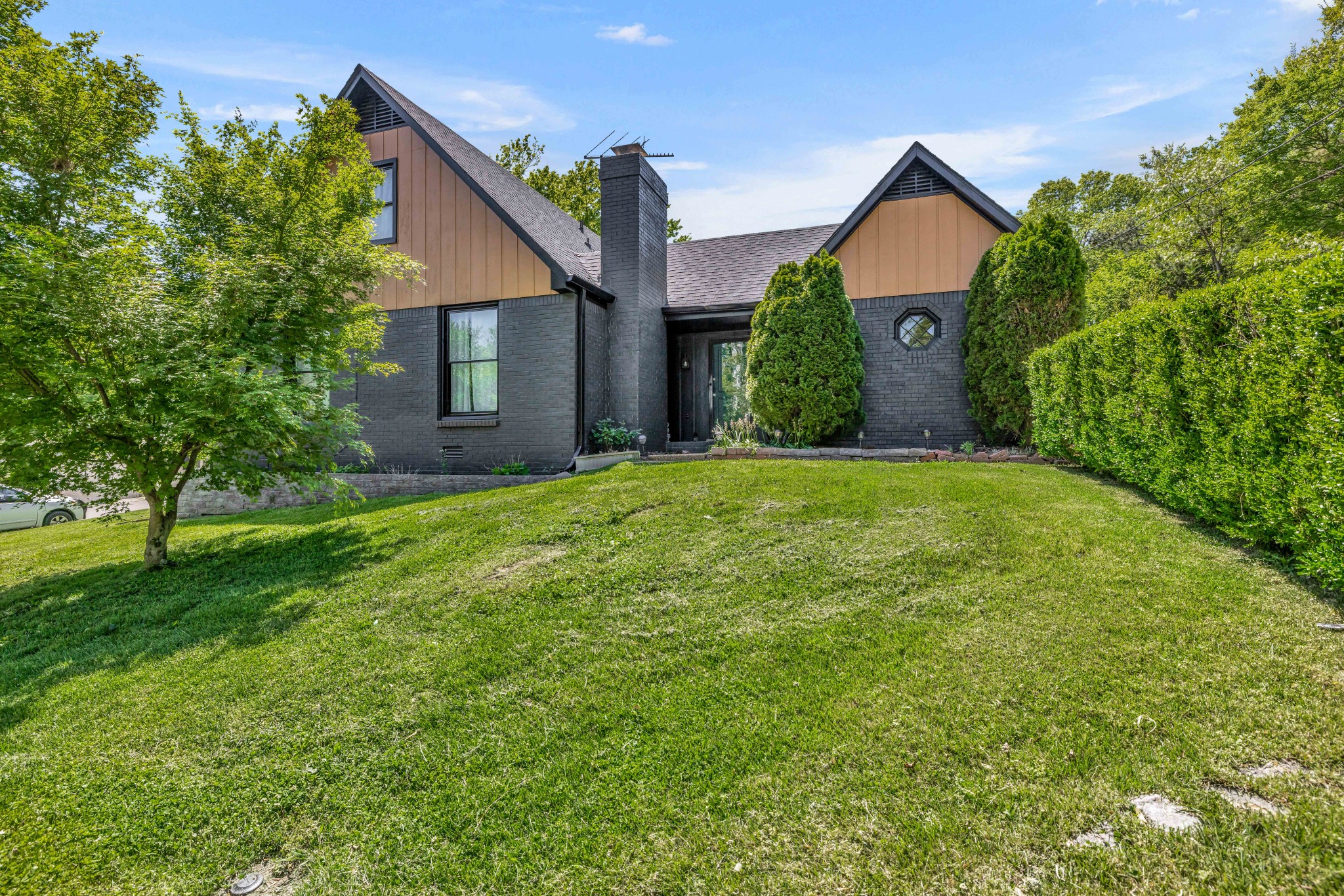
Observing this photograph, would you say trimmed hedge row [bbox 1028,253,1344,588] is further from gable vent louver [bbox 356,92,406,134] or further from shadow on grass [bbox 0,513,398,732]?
gable vent louver [bbox 356,92,406,134]

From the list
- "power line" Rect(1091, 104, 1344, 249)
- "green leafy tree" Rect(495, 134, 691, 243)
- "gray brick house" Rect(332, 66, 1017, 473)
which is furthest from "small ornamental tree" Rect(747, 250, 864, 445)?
"green leafy tree" Rect(495, 134, 691, 243)

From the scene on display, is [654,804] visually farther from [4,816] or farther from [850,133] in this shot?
[850,133]

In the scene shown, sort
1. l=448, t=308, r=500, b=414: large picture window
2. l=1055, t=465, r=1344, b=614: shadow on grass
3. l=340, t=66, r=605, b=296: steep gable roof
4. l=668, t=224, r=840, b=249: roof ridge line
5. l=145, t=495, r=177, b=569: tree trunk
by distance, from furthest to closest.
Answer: l=668, t=224, r=840, b=249: roof ridge line, l=448, t=308, r=500, b=414: large picture window, l=340, t=66, r=605, b=296: steep gable roof, l=145, t=495, r=177, b=569: tree trunk, l=1055, t=465, r=1344, b=614: shadow on grass

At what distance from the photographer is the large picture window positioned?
10.8m

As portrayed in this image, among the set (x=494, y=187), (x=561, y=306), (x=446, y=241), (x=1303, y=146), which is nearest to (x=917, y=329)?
(x=561, y=306)

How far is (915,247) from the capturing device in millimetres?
10680

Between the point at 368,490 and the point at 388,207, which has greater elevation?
the point at 388,207

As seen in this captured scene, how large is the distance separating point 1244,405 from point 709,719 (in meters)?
3.67

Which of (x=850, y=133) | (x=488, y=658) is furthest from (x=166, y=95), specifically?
(x=488, y=658)

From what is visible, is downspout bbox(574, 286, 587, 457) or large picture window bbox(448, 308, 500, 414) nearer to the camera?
downspout bbox(574, 286, 587, 457)

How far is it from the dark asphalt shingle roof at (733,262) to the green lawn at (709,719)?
25.9 feet

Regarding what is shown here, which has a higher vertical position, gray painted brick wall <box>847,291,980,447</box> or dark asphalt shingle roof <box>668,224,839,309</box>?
dark asphalt shingle roof <box>668,224,839,309</box>

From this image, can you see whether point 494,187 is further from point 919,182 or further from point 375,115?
point 919,182

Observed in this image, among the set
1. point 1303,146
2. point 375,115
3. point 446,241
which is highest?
point 1303,146
